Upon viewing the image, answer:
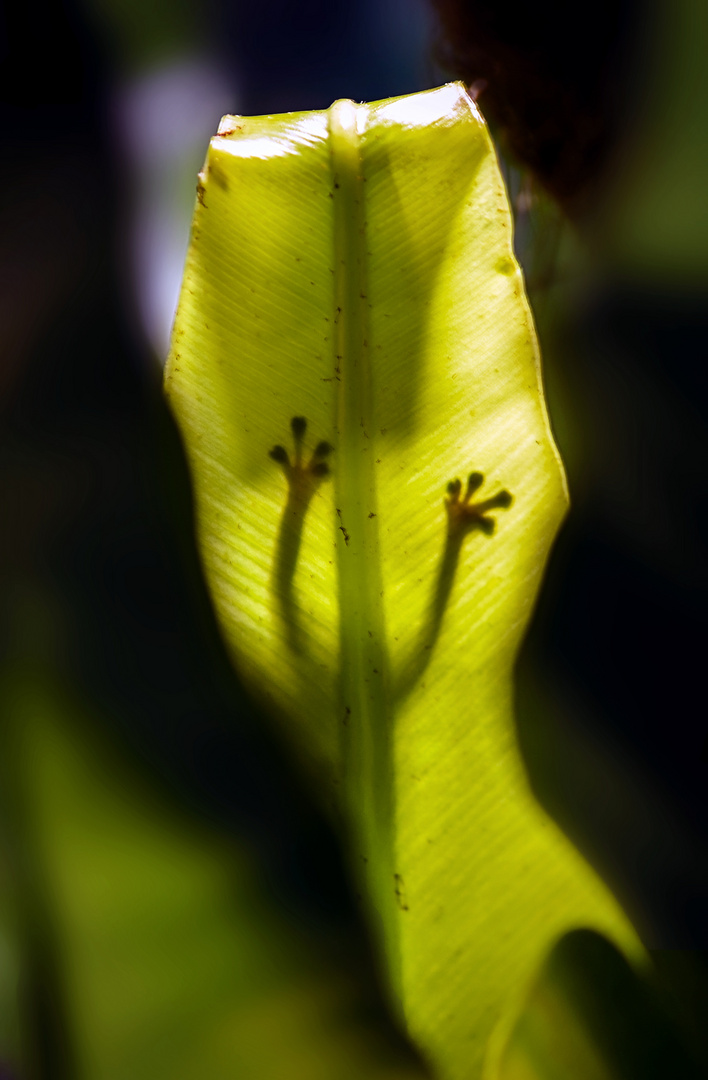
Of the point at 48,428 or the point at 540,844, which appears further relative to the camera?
the point at 48,428

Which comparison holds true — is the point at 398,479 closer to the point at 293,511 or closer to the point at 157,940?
the point at 293,511

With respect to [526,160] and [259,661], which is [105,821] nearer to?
[259,661]

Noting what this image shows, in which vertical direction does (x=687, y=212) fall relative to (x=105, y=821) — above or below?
above

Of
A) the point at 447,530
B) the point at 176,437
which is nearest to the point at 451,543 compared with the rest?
the point at 447,530

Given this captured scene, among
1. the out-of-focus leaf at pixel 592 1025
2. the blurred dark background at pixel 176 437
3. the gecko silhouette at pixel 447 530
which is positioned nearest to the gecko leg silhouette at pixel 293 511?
the gecko silhouette at pixel 447 530

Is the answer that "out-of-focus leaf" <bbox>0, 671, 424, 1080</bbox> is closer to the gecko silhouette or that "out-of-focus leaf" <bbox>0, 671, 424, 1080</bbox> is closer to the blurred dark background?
the blurred dark background

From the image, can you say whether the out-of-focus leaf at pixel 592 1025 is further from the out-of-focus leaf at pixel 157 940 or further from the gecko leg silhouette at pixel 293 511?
the gecko leg silhouette at pixel 293 511

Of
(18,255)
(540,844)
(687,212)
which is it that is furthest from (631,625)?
(18,255)
